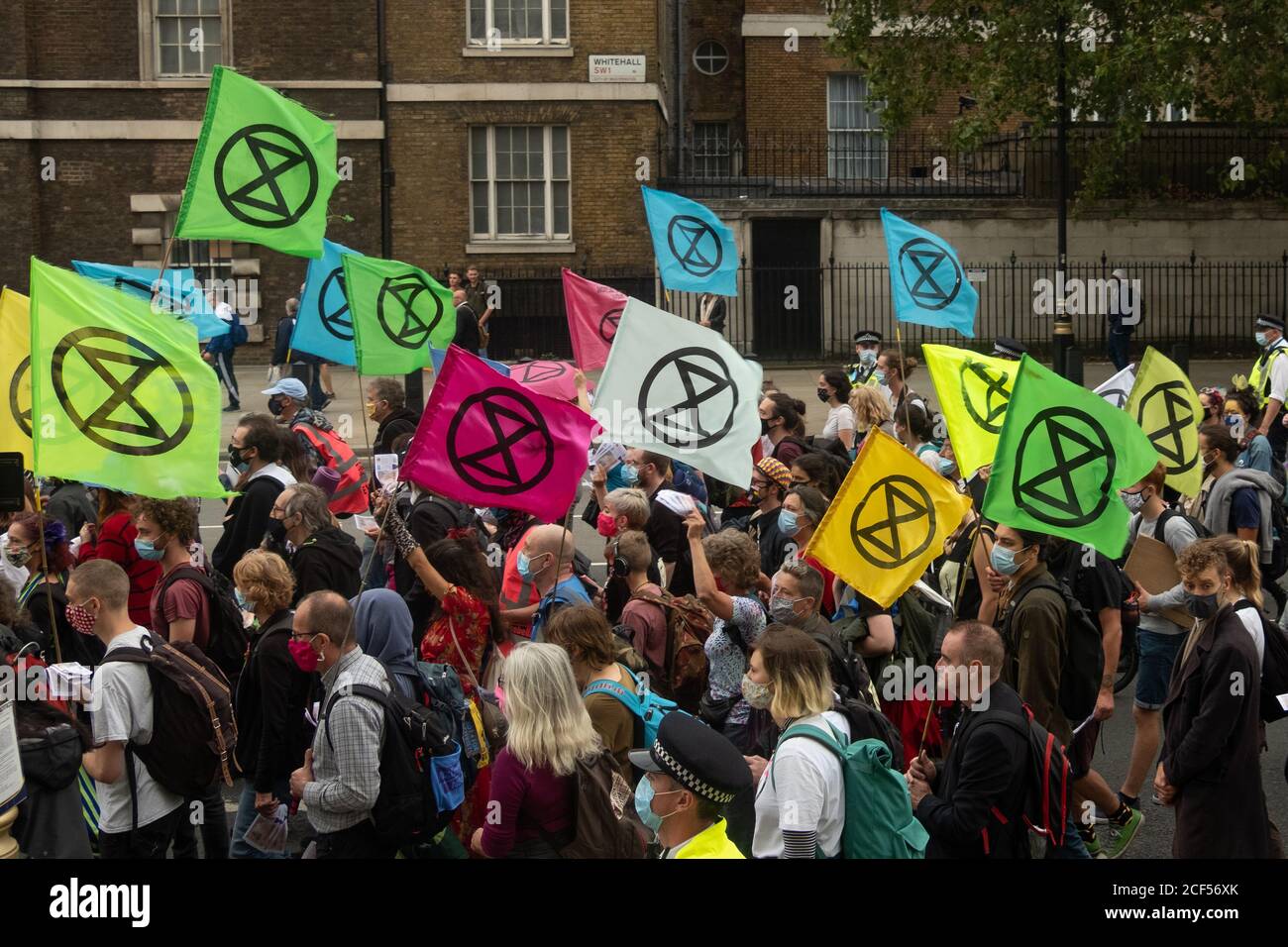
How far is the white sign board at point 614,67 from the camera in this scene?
2783 cm

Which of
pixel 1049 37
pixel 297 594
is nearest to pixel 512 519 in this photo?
pixel 297 594

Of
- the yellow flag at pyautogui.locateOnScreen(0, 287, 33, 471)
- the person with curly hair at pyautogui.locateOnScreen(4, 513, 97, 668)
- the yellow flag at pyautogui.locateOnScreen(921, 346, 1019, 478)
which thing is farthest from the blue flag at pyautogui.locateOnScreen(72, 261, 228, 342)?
the yellow flag at pyautogui.locateOnScreen(921, 346, 1019, 478)

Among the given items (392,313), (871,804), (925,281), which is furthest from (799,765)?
(925,281)

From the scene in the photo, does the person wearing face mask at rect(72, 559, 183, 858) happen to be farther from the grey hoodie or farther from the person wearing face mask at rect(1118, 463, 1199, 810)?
the grey hoodie

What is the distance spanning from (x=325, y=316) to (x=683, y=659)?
551 cm

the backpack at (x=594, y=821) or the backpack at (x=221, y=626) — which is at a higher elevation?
the backpack at (x=221, y=626)

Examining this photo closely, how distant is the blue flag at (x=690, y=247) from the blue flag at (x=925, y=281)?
1.53 meters

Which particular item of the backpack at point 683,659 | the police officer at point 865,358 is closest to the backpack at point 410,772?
the backpack at point 683,659

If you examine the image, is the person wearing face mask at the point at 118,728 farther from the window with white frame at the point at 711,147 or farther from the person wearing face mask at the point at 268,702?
the window with white frame at the point at 711,147

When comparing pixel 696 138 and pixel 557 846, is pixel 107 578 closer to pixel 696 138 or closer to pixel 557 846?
pixel 557 846

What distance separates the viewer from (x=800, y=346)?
27.9m

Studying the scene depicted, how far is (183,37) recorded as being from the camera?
2728 cm

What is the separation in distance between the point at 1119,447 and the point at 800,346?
21.3 meters

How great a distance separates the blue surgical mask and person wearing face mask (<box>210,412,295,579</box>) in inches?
53.5
